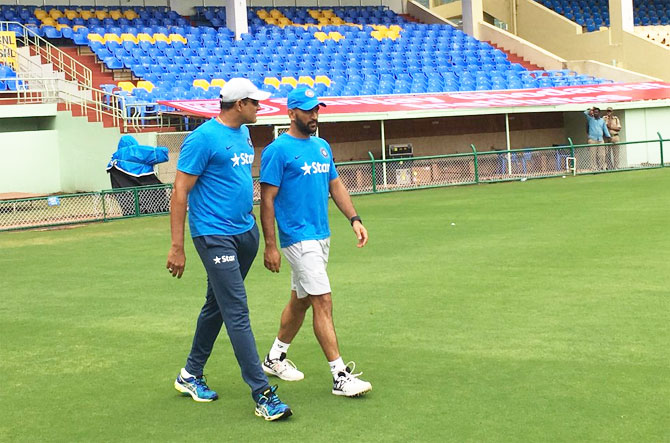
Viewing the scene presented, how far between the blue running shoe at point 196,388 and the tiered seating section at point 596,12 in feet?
125

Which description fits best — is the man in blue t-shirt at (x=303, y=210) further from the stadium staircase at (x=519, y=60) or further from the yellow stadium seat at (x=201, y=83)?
the stadium staircase at (x=519, y=60)

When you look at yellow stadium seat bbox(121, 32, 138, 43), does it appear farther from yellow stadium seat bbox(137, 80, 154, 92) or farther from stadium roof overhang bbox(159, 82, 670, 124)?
stadium roof overhang bbox(159, 82, 670, 124)

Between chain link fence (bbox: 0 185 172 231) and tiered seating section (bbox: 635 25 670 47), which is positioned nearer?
chain link fence (bbox: 0 185 172 231)

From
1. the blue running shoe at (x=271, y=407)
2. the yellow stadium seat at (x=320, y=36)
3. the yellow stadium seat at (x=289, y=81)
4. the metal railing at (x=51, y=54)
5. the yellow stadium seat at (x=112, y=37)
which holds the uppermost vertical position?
the yellow stadium seat at (x=320, y=36)

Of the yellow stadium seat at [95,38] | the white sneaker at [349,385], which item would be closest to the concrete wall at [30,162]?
the yellow stadium seat at [95,38]

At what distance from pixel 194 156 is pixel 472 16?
35.4 m

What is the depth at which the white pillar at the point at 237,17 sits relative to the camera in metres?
33.2

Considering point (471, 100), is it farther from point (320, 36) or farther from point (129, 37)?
point (129, 37)

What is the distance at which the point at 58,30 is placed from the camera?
29.9 metres

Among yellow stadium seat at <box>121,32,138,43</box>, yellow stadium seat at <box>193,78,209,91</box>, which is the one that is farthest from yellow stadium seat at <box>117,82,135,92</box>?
yellow stadium seat at <box>121,32,138,43</box>

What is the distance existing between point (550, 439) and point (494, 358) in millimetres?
1778

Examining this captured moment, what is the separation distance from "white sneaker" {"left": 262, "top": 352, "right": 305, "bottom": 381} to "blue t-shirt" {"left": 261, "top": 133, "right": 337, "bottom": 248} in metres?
0.87

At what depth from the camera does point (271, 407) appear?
18.8ft

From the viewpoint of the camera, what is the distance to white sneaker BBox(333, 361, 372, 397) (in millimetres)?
6078
